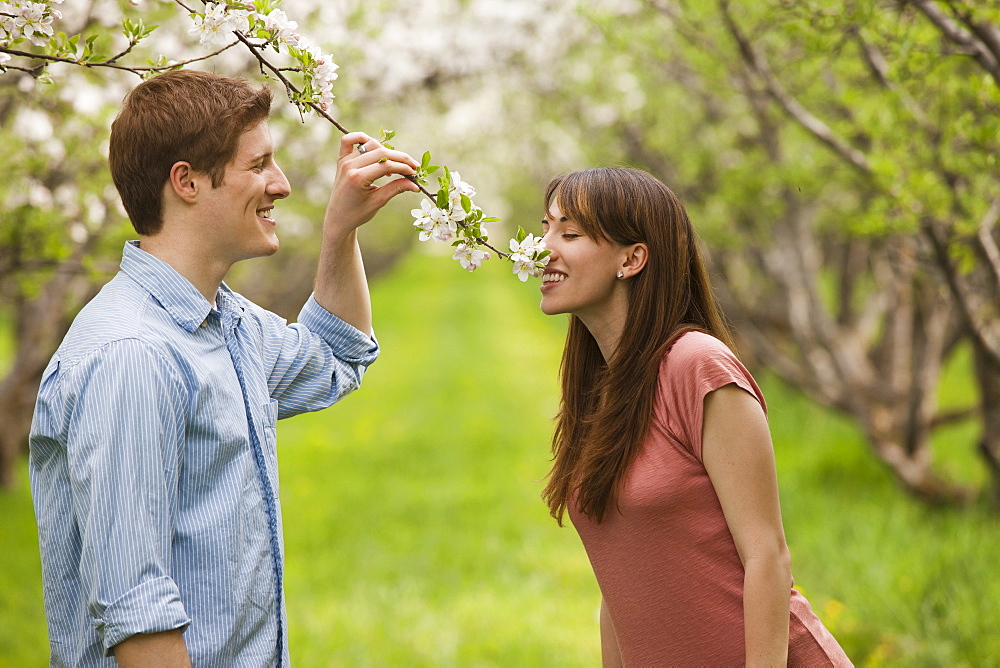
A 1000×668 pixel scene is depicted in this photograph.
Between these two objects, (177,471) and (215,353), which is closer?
(177,471)

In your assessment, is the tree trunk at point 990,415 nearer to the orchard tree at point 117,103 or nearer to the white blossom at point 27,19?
the orchard tree at point 117,103

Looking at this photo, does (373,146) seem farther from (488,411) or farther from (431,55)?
(488,411)

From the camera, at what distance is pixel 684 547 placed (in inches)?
81.4

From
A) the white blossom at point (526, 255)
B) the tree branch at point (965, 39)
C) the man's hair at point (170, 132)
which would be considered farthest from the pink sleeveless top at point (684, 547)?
the tree branch at point (965, 39)

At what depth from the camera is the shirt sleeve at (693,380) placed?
2.00 m

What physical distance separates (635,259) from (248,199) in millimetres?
917

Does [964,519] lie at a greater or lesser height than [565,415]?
lesser

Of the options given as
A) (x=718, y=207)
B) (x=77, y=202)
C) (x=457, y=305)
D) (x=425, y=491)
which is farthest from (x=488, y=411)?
(x=457, y=305)

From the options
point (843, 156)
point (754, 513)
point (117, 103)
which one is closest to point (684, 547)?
point (754, 513)

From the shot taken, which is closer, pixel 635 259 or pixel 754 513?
pixel 754 513

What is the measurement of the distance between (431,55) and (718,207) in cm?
280

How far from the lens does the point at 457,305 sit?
1177 inches

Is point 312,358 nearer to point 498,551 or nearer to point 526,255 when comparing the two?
point 526,255

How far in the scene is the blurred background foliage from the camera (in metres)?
4.73
